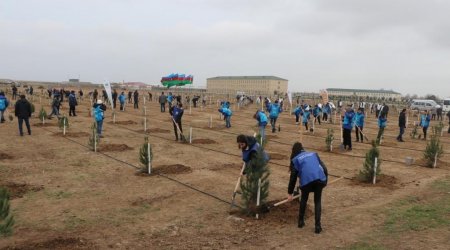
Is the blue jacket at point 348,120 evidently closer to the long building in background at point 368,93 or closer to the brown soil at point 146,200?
the brown soil at point 146,200

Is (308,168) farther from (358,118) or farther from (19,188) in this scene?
(358,118)

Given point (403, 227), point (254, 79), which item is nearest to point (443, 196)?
point (403, 227)

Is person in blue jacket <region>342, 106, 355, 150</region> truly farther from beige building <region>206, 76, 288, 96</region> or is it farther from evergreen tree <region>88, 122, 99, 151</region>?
beige building <region>206, 76, 288, 96</region>

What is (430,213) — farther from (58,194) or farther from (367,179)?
(58,194)

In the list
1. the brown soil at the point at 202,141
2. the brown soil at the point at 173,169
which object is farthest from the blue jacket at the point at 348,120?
the brown soil at the point at 173,169

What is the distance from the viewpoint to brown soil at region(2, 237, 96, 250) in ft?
18.6

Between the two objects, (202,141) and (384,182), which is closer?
(384,182)

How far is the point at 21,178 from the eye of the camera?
9727 millimetres

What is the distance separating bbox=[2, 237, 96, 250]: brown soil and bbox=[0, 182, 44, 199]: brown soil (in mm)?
2915

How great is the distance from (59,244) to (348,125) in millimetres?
11938

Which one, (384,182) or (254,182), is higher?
(254,182)

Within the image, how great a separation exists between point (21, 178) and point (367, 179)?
28.5 feet

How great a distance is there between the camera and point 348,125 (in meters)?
15.1

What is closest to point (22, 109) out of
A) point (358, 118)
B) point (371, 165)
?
point (371, 165)
